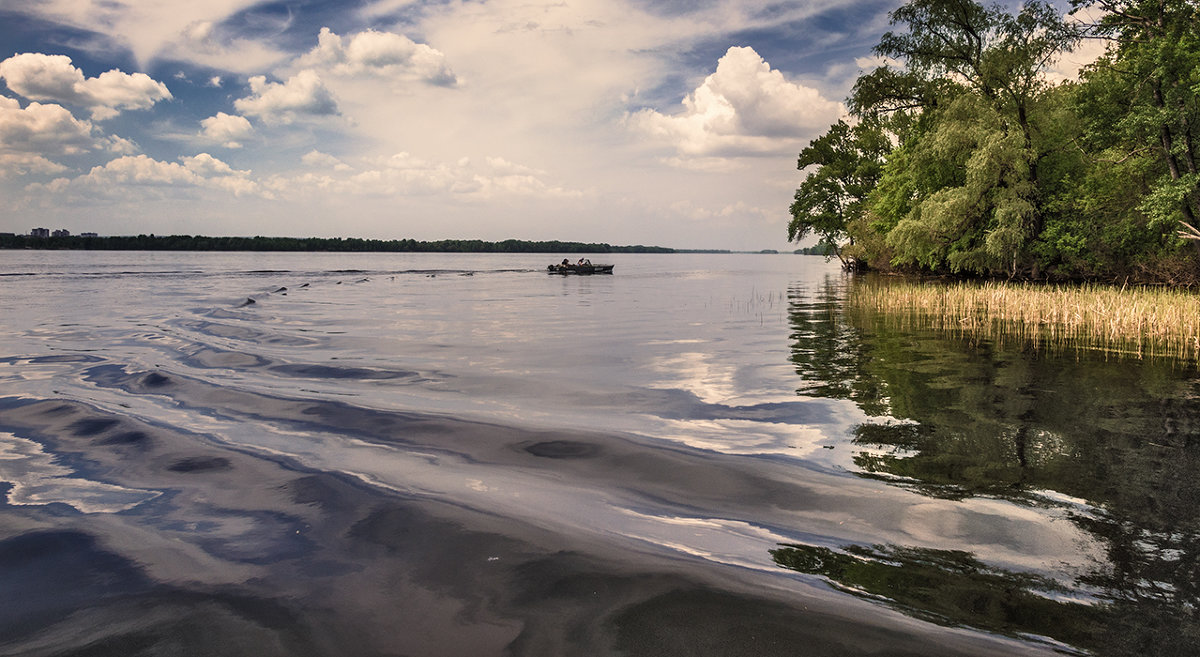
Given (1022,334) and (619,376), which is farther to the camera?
(1022,334)

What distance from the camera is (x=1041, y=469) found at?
7137mm

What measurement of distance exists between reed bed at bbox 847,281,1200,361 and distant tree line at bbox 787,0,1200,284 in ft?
32.6

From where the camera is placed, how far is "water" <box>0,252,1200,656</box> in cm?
398

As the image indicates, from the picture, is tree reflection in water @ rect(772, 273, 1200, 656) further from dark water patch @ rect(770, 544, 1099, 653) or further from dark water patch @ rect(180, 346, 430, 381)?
dark water patch @ rect(180, 346, 430, 381)

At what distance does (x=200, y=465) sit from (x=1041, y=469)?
31.1ft

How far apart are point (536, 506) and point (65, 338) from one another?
20.9 metres

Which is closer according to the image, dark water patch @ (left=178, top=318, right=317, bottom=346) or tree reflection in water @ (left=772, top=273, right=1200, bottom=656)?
tree reflection in water @ (left=772, top=273, right=1200, bottom=656)

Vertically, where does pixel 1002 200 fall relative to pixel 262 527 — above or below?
above

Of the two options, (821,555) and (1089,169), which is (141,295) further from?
(1089,169)

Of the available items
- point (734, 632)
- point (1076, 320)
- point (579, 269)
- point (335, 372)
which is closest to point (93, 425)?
point (335, 372)

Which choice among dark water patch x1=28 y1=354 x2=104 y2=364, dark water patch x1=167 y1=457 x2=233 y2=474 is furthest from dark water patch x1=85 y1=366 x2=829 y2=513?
dark water patch x1=28 y1=354 x2=104 y2=364

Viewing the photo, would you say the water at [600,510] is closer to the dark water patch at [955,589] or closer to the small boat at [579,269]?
the dark water patch at [955,589]

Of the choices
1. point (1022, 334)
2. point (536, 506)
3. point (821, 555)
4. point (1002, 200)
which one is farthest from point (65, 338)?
point (1002, 200)

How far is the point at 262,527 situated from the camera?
222 inches
